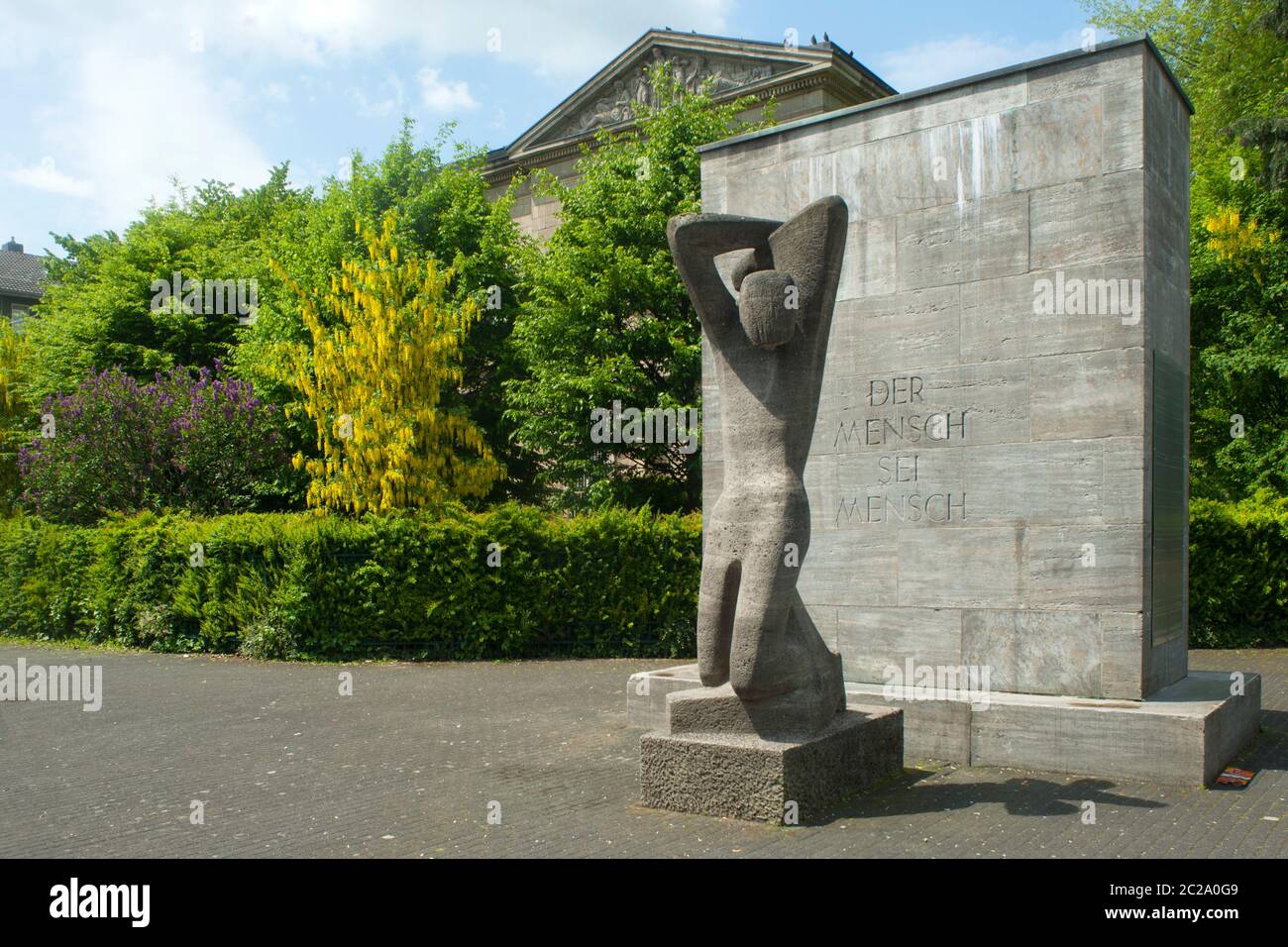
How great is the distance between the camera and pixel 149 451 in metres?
20.6

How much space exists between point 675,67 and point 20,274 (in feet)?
183

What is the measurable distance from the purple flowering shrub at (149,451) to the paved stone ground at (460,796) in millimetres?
9090

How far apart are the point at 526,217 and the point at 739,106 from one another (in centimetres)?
1619

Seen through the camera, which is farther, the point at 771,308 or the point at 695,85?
the point at 695,85

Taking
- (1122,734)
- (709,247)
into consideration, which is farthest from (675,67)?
(1122,734)

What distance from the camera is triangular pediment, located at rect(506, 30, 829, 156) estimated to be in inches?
1229

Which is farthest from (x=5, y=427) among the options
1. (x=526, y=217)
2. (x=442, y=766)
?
(x=442, y=766)

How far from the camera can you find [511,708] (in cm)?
1159

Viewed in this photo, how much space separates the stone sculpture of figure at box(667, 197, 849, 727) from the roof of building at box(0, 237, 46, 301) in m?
68.9

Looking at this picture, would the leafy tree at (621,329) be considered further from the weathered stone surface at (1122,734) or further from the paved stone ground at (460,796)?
the weathered stone surface at (1122,734)

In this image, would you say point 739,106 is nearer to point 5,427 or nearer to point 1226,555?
point 1226,555

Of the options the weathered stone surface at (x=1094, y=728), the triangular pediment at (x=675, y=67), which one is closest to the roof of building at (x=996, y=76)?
the weathered stone surface at (x=1094, y=728)

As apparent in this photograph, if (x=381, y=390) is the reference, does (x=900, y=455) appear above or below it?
below

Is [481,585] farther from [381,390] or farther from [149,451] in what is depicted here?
[149,451]
